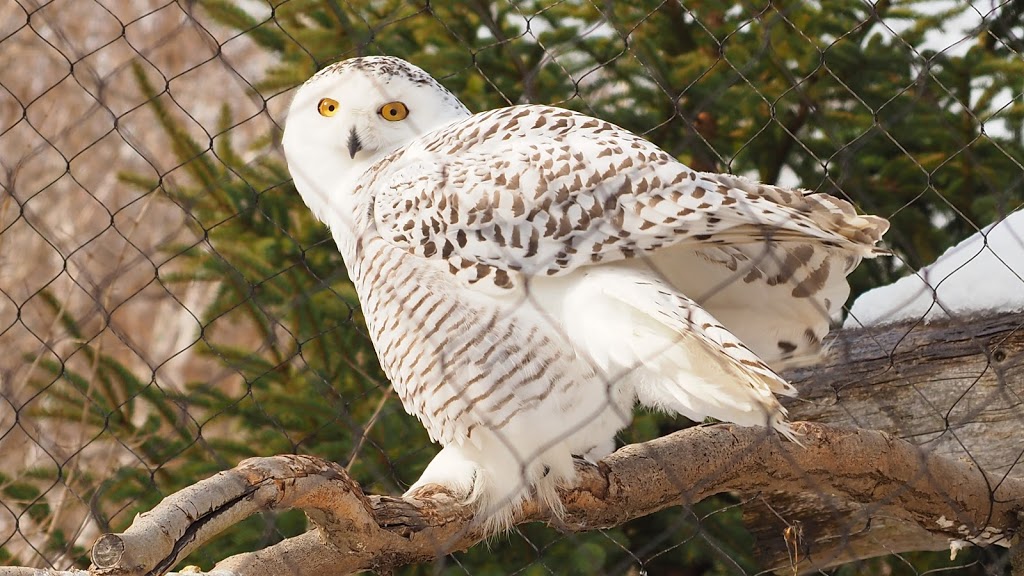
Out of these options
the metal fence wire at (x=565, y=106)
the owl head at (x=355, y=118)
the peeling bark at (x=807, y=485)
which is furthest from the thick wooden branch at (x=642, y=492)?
the owl head at (x=355, y=118)

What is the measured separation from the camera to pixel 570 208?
4.93ft

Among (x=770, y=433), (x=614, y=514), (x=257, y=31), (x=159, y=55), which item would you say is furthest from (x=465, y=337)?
(x=159, y=55)

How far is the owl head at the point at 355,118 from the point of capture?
1779 millimetres

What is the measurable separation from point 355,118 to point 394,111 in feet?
0.20

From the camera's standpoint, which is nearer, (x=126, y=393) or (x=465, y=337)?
(x=465, y=337)

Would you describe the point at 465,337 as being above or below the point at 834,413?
above

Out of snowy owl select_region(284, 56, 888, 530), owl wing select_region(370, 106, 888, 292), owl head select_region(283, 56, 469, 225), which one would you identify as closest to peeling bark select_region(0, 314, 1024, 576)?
snowy owl select_region(284, 56, 888, 530)

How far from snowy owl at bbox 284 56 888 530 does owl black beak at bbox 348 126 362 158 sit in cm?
8

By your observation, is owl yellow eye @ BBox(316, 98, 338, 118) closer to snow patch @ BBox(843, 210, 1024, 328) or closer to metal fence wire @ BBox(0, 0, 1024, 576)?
metal fence wire @ BBox(0, 0, 1024, 576)

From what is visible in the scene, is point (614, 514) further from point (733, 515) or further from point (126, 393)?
point (126, 393)

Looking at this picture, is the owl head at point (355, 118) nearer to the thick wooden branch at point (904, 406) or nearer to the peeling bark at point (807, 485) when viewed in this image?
the peeling bark at point (807, 485)

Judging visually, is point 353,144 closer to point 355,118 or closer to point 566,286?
point 355,118

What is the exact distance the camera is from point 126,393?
2.42 meters

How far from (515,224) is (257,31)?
128 centimetres
